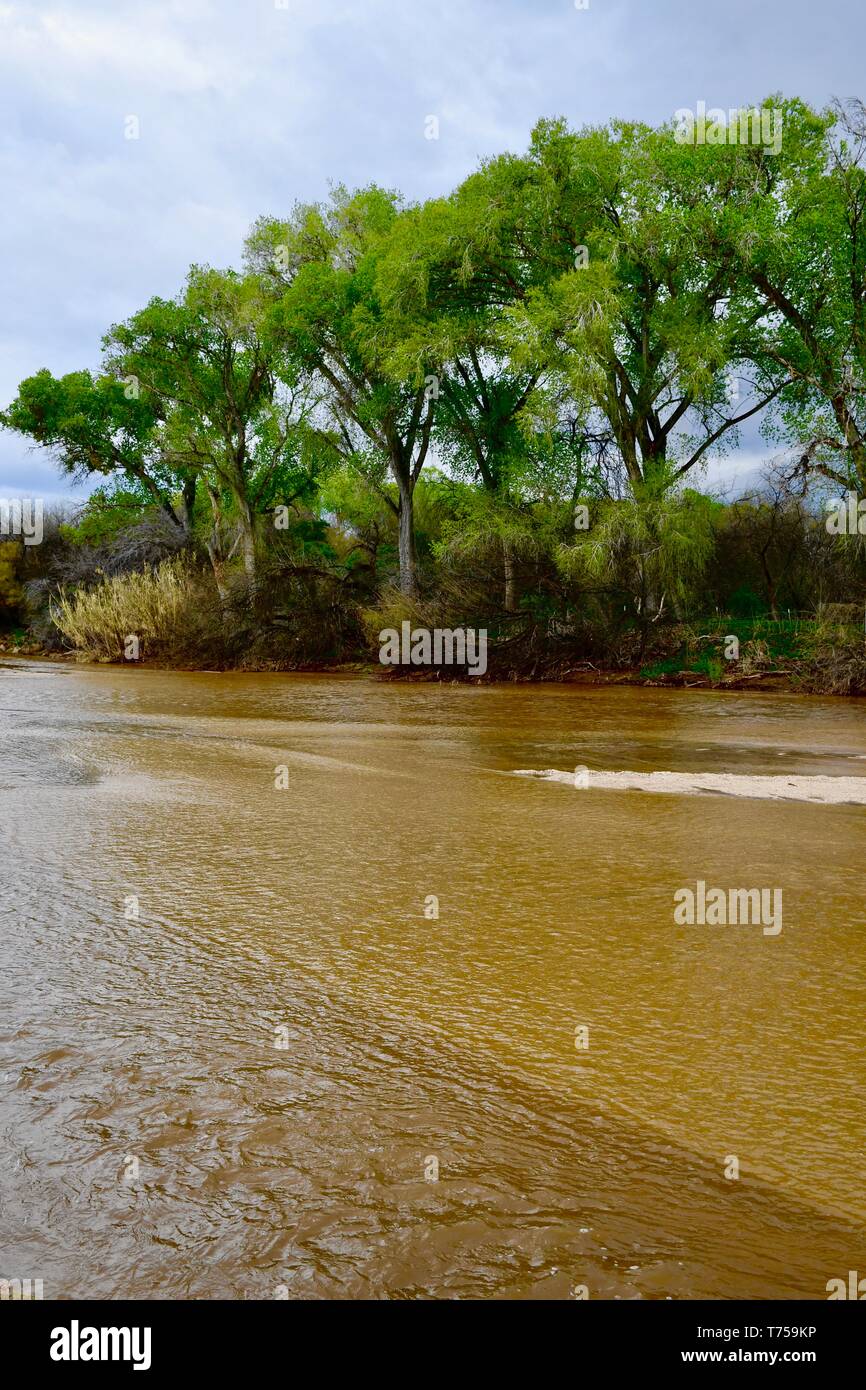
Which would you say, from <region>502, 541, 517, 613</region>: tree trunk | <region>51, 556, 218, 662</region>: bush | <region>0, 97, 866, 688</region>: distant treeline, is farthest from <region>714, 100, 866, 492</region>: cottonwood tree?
<region>51, 556, 218, 662</region>: bush

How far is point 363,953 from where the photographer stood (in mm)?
3816

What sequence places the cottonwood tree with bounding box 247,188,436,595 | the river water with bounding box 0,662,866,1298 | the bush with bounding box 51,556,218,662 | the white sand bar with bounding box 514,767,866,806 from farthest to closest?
Answer: the cottonwood tree with bounding box 247,188,436,595 → the bush with bounding box 51,556,218,662 → the white sand bar with bounding box 514,767,866,806 → the river water with bounding box 0,662,866,1298

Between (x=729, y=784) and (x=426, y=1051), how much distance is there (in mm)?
5355

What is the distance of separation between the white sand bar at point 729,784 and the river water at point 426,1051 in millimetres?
520

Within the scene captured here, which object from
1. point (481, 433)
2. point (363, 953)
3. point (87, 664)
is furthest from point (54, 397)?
point (363, 953)

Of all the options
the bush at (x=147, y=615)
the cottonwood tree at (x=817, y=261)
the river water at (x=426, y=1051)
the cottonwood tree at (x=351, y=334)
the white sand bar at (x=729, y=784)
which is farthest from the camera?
the cottonwood tree at (x=351, y=334)

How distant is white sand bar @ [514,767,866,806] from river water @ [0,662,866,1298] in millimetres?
520

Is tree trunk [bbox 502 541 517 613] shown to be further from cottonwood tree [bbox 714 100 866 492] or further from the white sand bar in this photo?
the white sand bar

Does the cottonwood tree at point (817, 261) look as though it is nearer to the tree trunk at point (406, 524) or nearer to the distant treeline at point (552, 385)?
the distant treeline at point (552, 385)

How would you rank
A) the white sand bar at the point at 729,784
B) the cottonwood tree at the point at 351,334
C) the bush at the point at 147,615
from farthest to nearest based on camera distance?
1. the cottonwood tree at the point at 351,334
2. the bush at the point at 147,615
3. the white sand bar at the point at 729,784

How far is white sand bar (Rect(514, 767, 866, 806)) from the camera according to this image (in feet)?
23.9

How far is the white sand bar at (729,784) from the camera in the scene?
7.29m

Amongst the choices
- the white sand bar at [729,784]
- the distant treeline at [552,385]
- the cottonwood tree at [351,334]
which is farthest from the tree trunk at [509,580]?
the white sand bar at [729,784]

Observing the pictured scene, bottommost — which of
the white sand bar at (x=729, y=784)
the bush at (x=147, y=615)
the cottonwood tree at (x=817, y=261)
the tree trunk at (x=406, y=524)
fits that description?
the white sand bar at (x=729, y=784)
